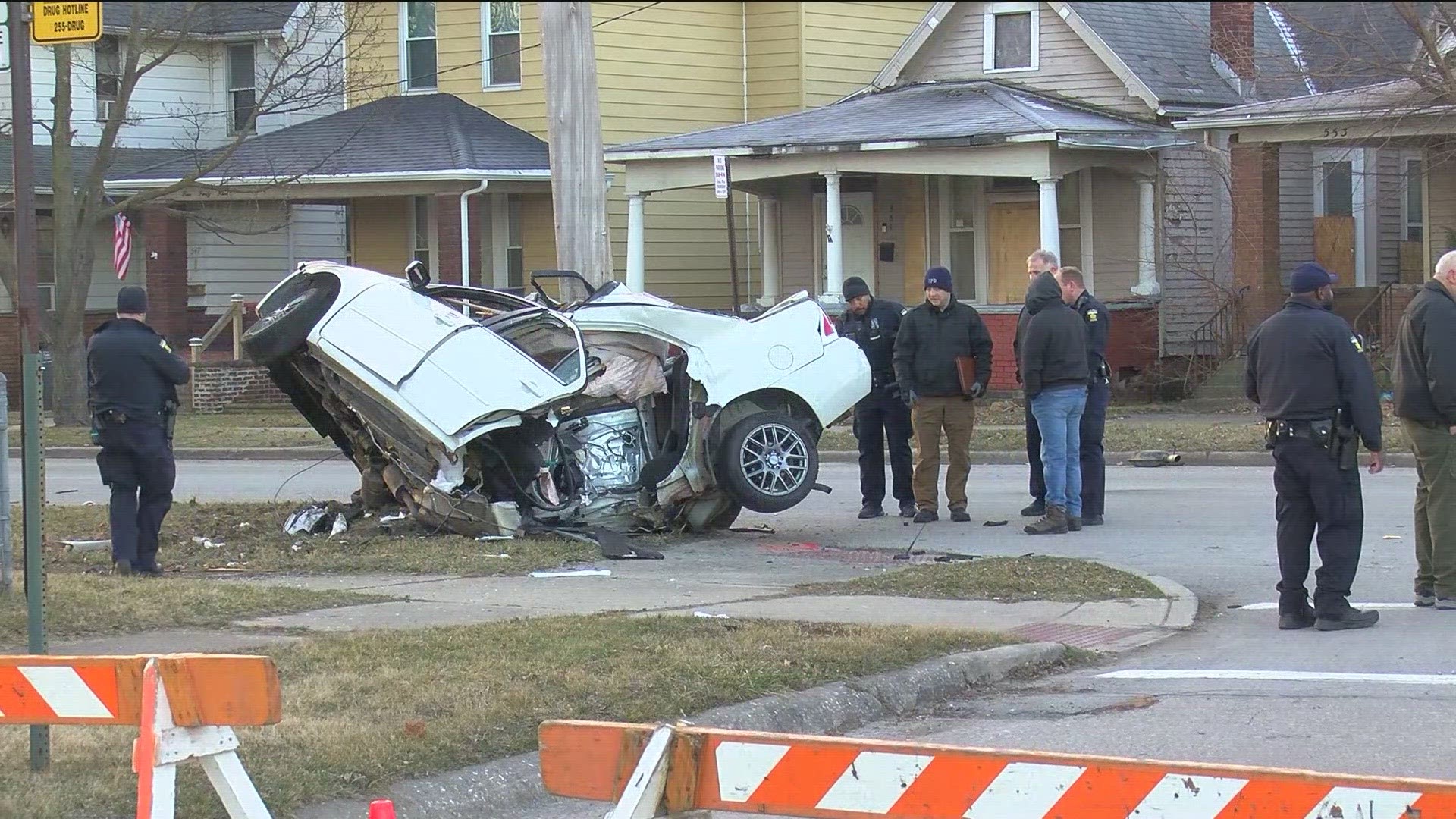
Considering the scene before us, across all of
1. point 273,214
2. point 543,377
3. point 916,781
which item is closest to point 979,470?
point 543,377

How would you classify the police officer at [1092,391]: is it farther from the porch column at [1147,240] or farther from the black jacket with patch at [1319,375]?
the porch column at [1147,240]

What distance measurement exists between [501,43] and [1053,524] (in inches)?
760

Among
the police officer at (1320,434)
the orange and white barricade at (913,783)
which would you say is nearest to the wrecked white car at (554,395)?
the police officer at (1320,434)

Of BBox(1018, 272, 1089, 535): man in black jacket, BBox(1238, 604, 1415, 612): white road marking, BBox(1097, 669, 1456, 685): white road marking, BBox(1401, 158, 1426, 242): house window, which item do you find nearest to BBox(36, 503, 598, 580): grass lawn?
BBox(1018, 272, 1089, 535): man in black jacket

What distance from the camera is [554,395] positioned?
38.5 feet

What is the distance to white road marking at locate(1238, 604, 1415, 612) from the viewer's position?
9664 mm

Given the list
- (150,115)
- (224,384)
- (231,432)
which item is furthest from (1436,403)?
(150,115)

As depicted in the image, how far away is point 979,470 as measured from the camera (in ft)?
59.7

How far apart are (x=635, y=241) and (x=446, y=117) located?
4509 millimetres

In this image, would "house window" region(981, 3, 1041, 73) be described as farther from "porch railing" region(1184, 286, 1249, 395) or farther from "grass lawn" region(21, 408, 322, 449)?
"grass lawn" region(21, 408, 322, 449)

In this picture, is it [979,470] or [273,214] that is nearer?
[979,470]

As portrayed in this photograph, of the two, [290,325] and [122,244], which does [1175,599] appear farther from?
[122,244]

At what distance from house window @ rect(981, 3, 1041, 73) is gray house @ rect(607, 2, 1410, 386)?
0.03 metres

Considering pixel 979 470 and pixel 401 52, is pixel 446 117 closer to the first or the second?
pixel 401 52
